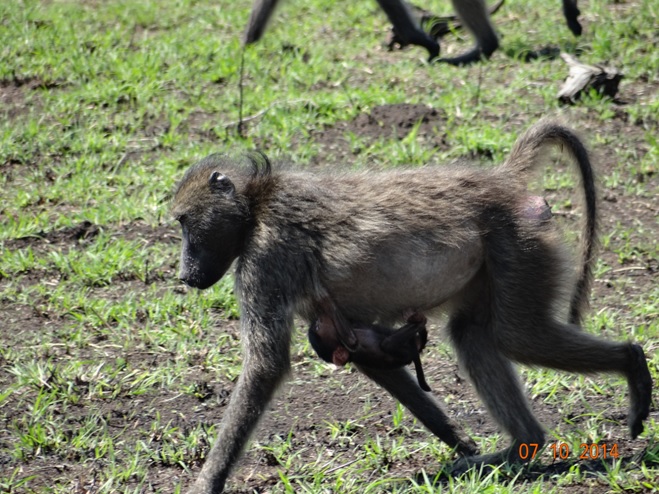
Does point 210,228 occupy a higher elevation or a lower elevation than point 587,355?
higher

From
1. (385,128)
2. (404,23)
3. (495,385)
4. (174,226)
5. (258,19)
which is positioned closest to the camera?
(495,385)

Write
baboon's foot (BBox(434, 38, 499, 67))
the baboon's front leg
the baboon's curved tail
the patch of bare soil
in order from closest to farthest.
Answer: the baboon's front leg → the baboon's curved tail → the patch of bare soil → baboon's foot (BBox(434, 38, 499, 67))

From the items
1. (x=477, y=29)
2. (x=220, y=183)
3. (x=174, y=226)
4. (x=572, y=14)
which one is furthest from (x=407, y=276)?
(x=572, y=14)

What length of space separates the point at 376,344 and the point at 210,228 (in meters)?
0.79

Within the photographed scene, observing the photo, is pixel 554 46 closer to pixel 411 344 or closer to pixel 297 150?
pixel 297 150

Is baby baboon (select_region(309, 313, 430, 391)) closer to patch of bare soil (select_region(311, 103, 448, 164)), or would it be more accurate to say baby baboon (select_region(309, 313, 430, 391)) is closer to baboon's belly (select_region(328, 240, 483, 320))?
baboon's belly (select_region(328, 240, 483, 320))

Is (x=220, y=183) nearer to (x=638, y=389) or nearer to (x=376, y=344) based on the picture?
(x=376, y=344)

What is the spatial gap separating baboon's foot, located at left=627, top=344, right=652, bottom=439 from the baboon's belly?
26.2 inches

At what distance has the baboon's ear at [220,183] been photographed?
4.15 m

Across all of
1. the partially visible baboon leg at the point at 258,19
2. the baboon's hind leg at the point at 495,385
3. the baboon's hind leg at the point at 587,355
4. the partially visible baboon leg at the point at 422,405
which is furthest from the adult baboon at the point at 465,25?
the baboon's hind leg at the point at 587,355

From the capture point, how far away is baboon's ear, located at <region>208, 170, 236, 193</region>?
4.15 m

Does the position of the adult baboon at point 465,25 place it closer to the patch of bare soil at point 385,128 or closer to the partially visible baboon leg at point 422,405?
the patch of bare soil at point 385,128

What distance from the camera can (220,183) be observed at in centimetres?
416
